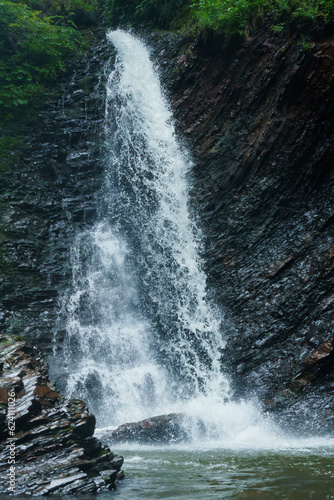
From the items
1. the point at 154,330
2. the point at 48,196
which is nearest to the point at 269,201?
the point at 154,330

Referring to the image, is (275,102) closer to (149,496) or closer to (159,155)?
(159,155)

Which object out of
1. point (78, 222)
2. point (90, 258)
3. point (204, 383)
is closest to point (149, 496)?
point (204, 383)

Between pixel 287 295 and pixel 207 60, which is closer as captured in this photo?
pixel 287 295

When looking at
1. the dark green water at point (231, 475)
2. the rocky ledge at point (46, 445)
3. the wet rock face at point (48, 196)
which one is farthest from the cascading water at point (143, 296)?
the rocky ledge at point (46, 445)

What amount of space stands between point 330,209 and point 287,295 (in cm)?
248

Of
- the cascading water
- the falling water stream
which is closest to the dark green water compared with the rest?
the falling water stream

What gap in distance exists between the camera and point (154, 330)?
447 inches

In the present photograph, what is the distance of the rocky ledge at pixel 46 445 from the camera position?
4.79 meters

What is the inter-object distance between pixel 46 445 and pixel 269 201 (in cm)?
839

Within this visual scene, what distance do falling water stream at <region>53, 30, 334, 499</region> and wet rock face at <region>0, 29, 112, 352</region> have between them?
0.52m

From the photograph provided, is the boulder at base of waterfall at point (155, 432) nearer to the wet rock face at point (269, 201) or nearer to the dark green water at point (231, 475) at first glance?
the dark green water at point (231, 475)

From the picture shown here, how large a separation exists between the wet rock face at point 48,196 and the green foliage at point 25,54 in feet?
2.21

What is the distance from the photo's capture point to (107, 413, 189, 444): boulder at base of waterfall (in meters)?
8.14

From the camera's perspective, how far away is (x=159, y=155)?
13984 mm
